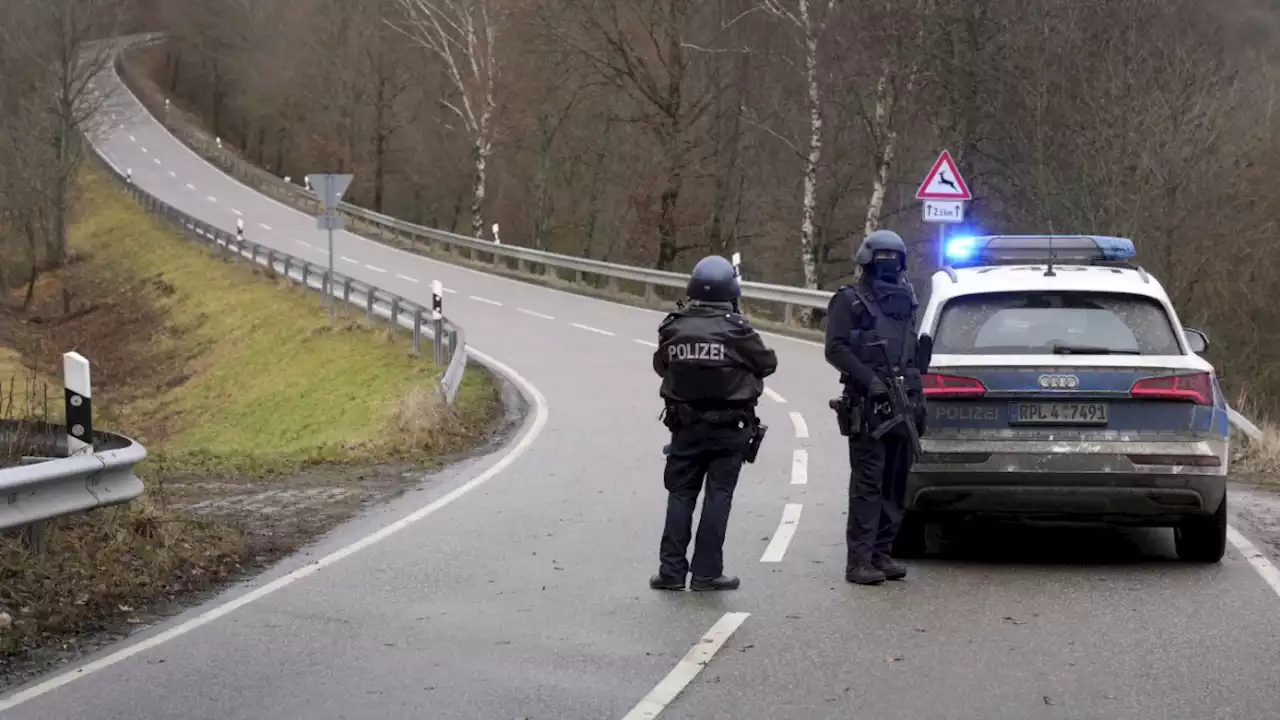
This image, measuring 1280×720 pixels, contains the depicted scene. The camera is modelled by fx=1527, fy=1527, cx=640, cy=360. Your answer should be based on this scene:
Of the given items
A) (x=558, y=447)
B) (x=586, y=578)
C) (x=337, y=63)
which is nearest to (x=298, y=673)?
(x=586, y=578)

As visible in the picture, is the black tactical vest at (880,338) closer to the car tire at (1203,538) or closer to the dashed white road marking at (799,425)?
the car tire at (1203,538)

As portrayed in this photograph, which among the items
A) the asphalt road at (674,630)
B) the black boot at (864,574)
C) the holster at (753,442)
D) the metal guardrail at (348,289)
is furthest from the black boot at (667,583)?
the metal guardrail at (348,289)

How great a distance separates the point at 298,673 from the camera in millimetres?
6359

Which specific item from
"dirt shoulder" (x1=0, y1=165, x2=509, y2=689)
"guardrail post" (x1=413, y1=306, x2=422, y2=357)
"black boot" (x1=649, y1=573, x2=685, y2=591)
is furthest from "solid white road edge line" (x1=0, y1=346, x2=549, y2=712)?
"guardrail post" (x1=413, y1=306, x2=422, y2=357)

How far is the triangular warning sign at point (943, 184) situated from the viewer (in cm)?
2067

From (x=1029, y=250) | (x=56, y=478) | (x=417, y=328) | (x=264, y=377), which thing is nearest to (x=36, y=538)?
(x=56, y=478)

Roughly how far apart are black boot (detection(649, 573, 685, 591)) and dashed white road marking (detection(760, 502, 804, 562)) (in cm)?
102

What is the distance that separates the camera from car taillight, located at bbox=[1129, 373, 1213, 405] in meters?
8.11

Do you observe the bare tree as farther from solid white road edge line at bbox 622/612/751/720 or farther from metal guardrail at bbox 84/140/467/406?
solid white road edge line at bbox 622/612/751/720

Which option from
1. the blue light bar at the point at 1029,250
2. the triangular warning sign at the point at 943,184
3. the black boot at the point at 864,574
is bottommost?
the black boot at the point at 864,574

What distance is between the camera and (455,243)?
142 feet

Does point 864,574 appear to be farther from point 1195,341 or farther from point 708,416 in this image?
point 1195,341

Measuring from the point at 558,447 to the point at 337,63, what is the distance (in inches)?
1875

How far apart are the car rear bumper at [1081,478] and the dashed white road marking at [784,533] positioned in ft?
4.17
